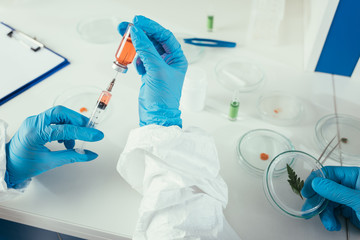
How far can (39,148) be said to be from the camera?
1.01 meters

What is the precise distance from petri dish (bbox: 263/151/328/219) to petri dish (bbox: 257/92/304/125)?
0.21 m

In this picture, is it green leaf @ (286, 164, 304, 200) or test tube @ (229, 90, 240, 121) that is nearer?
green leaf @ (286, 164, 304, 200)

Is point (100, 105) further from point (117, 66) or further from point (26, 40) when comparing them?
point (26, 40)

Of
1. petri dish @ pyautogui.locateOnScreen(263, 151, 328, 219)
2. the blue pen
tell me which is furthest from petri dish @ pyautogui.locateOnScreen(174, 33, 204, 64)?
petri dish @ pyautogui.locateOnScreen(263, 151, 328, 219)

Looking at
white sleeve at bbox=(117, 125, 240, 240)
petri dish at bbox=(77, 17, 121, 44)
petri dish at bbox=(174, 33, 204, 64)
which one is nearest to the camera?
white sleeve at bbox=(117, 125, 240, 240)

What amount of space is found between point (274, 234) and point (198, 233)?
245mm

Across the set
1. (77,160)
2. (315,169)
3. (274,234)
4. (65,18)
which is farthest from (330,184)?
(65,18)

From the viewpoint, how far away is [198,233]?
2.83ft

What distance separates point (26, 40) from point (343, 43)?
1454 mm

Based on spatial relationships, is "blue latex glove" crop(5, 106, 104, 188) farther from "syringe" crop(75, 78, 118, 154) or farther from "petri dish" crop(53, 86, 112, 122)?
"petri dish" crop(53, 86, 112, 122)

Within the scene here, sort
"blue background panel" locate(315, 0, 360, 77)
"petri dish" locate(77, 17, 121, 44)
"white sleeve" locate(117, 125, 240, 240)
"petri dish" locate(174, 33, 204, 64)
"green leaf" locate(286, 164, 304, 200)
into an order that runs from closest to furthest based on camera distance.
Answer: "white sleeve" locate(117, 125, 240, 240) < "green leaf" locate(286, 164, 304, 200) < "blue background panel" locate(315, 0, 360, 77) < "petri dish" locate(174, 33, 204, 64) < "petri dish" locate(77, 17, 121, 44)

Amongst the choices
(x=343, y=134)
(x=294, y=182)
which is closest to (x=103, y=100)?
(x=294, y=182)

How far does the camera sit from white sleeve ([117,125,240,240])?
0.87m

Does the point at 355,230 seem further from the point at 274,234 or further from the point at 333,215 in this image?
the point at 274,234
